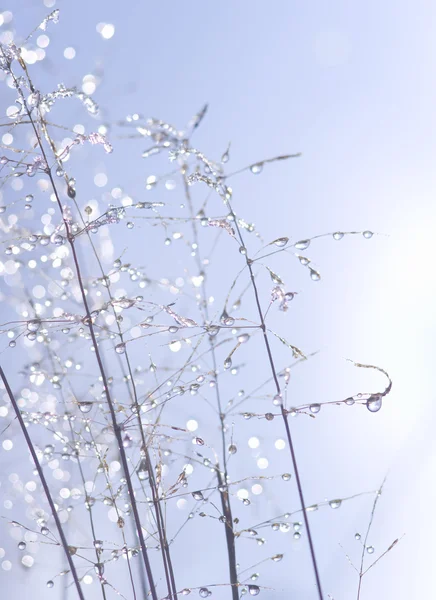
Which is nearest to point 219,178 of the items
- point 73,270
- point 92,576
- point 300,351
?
point 300,351

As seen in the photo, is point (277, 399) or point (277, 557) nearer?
point (277, 399)

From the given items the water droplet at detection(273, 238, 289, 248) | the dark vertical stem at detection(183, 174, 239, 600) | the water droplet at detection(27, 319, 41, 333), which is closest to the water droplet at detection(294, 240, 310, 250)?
the water droplet at detection(273, 238, 289, 248)

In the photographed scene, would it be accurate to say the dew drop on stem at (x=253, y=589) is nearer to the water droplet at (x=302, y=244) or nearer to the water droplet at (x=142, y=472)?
the water droplet at (x=142, y=472)

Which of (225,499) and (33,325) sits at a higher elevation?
(33,325)

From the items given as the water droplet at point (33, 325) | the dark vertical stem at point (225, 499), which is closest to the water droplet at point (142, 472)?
the dark vertical stem at point (225, 499)

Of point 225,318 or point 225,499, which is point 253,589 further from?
point 225,318

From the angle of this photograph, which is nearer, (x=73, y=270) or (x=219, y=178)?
(x=219, y=178)

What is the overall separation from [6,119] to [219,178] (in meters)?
0.24

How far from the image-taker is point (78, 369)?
815 mm

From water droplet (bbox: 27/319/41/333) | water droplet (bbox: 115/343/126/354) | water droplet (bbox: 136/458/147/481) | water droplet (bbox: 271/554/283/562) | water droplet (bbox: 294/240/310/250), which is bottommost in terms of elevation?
water droplet (bbox: 271/554/283/562)

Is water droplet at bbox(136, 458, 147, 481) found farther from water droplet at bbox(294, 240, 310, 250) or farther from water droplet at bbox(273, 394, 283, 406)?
water droplet at bbox(294, 240, 310, 250)

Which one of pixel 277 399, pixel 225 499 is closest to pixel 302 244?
pixel 277 399

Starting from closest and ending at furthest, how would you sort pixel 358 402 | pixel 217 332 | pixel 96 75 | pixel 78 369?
pixel 358 402, pixel 217 332, pixel 78 369, pixel 96 75

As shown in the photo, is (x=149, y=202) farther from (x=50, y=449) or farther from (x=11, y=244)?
(x=50, y=449)
